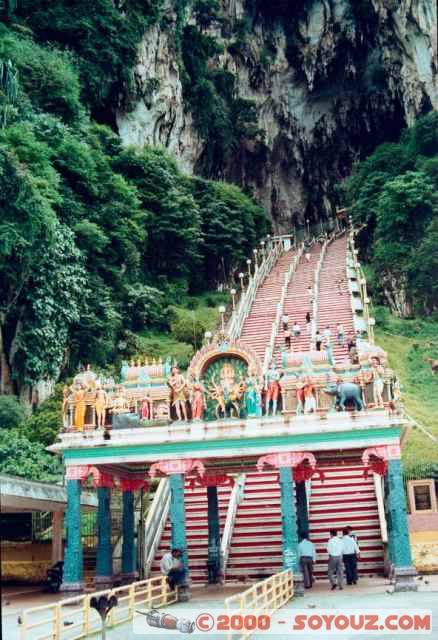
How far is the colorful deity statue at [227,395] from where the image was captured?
15.4 m

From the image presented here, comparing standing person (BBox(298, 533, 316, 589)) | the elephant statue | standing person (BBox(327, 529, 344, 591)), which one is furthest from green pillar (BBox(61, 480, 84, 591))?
the elephant statue

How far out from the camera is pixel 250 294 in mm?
32281

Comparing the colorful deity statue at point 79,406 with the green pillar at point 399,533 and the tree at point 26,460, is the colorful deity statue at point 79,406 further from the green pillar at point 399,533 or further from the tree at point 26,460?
the green pillar at point 399,533

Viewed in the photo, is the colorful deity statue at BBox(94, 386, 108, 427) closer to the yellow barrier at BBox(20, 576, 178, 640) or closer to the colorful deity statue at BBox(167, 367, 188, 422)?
the colorful deity statue at BBox(167, 367, 188, 422)

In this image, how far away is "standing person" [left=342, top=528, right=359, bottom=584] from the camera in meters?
15.0

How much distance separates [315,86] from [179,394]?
4266 cm

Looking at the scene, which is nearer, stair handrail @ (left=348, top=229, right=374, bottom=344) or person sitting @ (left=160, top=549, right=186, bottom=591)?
person sitting @ (left=160, top=549, right=186, bottom=591)

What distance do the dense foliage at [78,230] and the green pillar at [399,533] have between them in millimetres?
14752

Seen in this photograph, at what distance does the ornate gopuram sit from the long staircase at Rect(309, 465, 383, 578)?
0.11ft

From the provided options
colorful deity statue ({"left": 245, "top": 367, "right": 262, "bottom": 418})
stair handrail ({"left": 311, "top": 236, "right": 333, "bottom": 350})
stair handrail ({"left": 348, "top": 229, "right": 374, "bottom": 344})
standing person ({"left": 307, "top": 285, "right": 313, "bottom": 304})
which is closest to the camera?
colorful deity statue ({"left": 245, "top": 367, "right": 262, "bottom": 418})

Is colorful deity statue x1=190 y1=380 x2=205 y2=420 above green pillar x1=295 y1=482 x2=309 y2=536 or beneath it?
above

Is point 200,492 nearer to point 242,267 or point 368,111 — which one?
point 242,267

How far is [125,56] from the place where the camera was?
38.4 m

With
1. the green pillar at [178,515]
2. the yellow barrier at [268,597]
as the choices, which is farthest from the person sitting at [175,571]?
the yellow barrier at [268,597]
